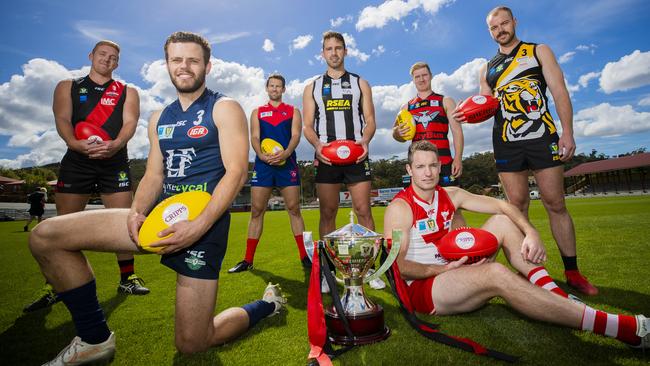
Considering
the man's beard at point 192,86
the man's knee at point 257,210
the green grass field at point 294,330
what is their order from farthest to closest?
the man's knee at point 257,210 → the man's beard at point 192,86 → the green grass field at point 294,330

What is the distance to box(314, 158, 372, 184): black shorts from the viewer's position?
14.0ft

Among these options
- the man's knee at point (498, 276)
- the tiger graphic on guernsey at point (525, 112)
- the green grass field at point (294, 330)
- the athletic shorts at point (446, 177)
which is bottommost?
the green grass field at point (294, 330)

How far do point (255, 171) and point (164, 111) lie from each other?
2808mm

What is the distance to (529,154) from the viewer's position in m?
3.67

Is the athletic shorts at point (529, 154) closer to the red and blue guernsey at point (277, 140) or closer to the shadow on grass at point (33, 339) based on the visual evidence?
the red and blue guernsey at point (277, 140)

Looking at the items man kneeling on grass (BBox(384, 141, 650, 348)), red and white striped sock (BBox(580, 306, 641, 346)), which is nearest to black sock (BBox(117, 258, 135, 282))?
man kneeling on grass (BBox(384, 141, 650, 348))

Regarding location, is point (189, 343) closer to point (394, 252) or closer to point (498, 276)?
point (394, 252)

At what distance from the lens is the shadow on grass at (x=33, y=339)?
2397mm

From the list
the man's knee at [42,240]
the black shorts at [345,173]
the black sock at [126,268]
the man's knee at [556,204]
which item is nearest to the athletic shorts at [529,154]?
the man's knee at [556,204]

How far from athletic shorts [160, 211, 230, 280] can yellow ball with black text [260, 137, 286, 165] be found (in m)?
2.99

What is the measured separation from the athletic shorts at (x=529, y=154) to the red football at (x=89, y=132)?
4678 mm

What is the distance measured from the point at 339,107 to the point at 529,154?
2.31m

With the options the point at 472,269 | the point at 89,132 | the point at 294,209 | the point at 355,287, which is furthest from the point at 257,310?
the point at 89,132

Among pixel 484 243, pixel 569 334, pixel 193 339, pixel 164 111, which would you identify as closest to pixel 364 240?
pixel 484 243
